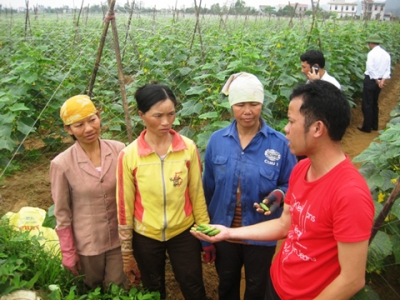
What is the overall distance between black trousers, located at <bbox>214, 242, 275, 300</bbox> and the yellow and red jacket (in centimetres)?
32

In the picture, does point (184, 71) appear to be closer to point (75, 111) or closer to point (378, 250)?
point (75, 111)

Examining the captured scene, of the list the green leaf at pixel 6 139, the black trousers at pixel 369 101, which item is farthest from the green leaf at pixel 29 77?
the black trousers at pixel 369 101

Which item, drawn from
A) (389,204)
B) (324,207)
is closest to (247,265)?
(389,204)

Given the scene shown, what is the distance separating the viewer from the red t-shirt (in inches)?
48.3

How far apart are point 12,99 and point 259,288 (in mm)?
3840

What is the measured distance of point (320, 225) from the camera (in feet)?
4.45

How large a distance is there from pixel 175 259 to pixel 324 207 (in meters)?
1.25

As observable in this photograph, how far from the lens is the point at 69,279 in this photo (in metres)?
2.42

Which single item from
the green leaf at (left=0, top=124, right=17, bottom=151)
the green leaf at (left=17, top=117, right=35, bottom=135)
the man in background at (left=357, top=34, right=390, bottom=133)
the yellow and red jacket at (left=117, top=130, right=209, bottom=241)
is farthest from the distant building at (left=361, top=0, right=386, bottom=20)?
the yellow and red jacket at (left=117, top=130, right=209, bottom=241)

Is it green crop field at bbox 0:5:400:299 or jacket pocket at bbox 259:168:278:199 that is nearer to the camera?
jacket pocket at bbox 259:168:278:199

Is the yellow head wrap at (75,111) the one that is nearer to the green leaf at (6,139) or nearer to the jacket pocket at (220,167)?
the jacket pocket at (220,167)

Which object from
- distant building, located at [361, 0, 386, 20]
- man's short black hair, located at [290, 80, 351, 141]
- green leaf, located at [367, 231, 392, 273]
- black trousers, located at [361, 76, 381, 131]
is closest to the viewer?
man's short black hair, located at [290, 80, 351, 141]

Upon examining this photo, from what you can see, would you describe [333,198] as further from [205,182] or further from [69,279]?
[69,279]

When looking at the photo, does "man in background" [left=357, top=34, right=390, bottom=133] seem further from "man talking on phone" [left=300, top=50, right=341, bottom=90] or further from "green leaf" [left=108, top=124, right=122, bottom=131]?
"green leaf" [left=108, top=124, right=122, bottom=131]
